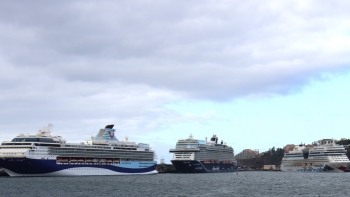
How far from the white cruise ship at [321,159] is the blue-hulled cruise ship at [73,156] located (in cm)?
7304

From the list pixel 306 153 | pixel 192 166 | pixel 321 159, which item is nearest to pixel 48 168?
pixel 192 166

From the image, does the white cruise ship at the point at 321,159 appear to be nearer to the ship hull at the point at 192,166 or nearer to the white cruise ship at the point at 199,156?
the white cruise ship at the point at 199,156

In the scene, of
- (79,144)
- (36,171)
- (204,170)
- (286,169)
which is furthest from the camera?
(286,169)

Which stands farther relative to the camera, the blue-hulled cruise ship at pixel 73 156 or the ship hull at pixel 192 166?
the ship hull at pixel 192 166

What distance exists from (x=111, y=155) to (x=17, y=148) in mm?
23681

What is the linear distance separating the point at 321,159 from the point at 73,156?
327 feet

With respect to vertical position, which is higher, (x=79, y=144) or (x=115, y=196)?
(x=79, y=144)

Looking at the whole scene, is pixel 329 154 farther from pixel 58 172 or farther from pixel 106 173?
pixel 58 172

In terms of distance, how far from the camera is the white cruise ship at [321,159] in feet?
545

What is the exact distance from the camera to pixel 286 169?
185 metres

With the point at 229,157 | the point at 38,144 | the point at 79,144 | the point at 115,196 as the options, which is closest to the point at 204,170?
the point at 229,157

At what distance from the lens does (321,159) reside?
555 ft

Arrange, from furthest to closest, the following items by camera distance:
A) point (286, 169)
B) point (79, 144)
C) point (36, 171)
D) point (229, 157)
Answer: point (286, 169), point (229, 157), point (79, 144), point (36, 171)

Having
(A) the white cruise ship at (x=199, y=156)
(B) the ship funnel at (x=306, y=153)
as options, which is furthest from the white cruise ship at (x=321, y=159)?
(A) the white cruise ship at (x=199, y=156)
